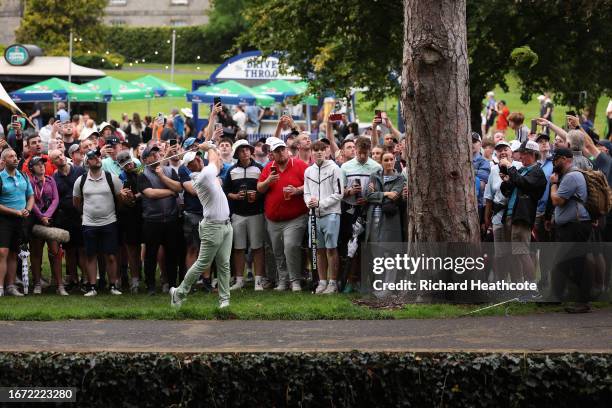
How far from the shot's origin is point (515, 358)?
9672 millimetres

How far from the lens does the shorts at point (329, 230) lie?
14.9m

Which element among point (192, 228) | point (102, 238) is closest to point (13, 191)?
point (102, 238)

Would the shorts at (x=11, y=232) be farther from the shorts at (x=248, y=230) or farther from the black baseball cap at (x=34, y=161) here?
the shorts at (x=248, y=230)

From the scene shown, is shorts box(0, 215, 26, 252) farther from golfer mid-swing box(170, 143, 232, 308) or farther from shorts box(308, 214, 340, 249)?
shorts box(308, 214, 340, 249)

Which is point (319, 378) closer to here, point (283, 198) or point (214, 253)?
point (214, 253)

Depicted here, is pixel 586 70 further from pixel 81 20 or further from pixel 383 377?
pixel 81 20

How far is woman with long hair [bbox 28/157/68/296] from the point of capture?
15344mm

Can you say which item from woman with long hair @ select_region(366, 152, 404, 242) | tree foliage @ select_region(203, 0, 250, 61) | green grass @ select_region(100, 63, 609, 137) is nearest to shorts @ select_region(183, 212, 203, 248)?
woman with long hair @ select_region(366, 152, 404, 242)

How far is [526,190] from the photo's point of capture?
13680 mm

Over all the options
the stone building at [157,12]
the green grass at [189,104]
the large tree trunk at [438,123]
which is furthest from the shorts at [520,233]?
the stone building at [157,12]

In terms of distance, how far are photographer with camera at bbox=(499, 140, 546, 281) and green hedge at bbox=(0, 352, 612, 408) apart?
13.0ft

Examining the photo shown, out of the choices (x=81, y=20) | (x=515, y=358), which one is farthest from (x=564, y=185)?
(x=81, y=20)

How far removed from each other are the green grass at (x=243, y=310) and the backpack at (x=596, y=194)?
1281 millimetres

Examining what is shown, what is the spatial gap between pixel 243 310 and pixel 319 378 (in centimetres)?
357
